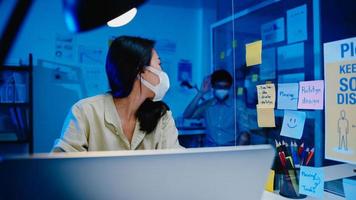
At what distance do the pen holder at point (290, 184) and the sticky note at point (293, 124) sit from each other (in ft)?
0.43

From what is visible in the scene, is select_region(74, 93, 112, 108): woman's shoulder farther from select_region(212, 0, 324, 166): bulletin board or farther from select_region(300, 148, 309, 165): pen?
select_region(300, 148, 309, 165): pen

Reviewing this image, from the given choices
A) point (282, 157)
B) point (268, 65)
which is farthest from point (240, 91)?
point (282, 157)

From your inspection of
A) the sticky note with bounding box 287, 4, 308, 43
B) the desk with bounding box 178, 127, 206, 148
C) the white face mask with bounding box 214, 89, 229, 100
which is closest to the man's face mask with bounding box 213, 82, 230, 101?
the white face mask with bounding box 214, 89, 229, 100

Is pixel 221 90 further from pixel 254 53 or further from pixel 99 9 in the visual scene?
pixel 99 9

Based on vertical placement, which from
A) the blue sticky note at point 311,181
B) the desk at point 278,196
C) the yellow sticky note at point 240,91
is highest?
the yellow sticky note at point 240,91

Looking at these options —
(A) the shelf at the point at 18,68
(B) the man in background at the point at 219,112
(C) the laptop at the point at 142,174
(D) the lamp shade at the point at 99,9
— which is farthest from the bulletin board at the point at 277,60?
(A) the shelf at the point at 18,68

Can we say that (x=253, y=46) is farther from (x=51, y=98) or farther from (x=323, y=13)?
(x=51, y=98)

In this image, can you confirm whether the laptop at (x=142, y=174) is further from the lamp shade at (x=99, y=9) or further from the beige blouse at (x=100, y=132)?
the lamp shade at (x=99, y=9)

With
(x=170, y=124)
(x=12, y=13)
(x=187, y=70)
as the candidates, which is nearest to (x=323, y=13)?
(x=170, y=124)

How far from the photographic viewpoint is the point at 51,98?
2.27m

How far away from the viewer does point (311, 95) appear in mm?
1080

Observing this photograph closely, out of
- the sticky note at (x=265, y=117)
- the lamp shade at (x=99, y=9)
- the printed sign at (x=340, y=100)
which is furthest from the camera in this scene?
the lamp shade at (x=99, y=9)

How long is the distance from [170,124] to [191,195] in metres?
0.90

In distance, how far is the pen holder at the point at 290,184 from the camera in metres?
1.09
